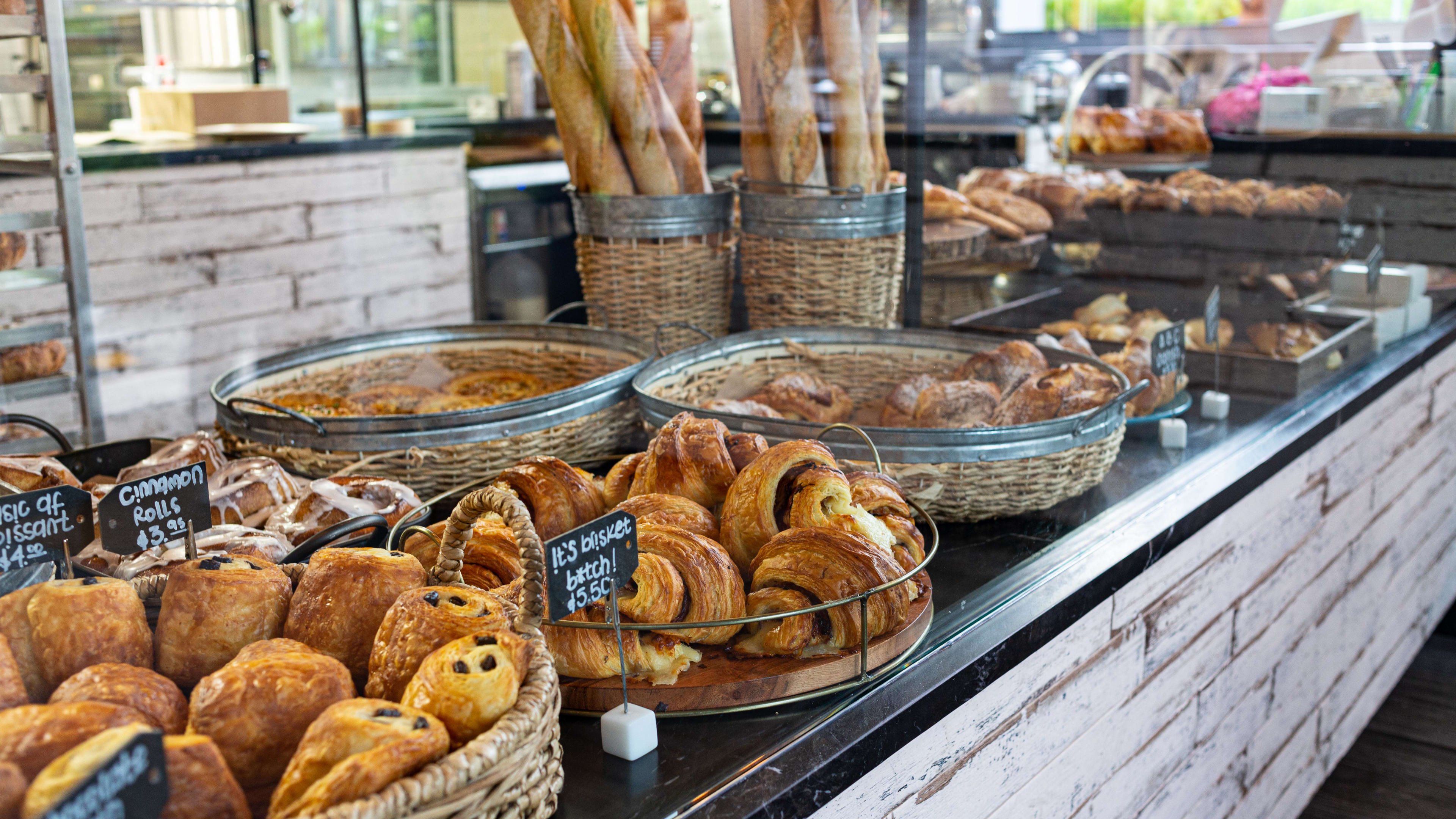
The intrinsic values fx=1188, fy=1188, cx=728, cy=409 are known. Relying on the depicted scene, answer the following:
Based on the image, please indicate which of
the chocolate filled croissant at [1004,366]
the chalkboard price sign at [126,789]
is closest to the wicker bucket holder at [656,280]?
the chocolate filled croissant at [1004,366]

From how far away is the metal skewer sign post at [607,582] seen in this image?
2.86 ft

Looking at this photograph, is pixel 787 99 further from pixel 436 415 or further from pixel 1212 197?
pixel 1212 197

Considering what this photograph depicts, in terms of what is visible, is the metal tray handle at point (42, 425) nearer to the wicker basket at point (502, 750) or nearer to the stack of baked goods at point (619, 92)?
the wicker basket at point (502, 750)

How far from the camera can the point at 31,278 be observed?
208cm

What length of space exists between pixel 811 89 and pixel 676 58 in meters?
0.25

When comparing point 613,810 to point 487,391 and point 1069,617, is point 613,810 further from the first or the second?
point 487,391

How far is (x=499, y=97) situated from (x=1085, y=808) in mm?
4740

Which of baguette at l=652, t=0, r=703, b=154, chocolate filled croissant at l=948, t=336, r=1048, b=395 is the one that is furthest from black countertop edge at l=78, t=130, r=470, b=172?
chocolate filled croissant at l=948, t=336, r=1048, b=395

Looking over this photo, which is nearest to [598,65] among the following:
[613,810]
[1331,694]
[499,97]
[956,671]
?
[956,671]

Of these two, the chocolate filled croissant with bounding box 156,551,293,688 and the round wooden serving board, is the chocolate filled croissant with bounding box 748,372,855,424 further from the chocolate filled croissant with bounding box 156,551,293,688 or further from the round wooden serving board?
the chocolate filled croissant with bounding box 156,551,293,688

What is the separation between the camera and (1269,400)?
6.77 feet

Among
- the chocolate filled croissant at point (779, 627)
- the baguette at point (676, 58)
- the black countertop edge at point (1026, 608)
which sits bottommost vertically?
the black countertop edge at point (1026, 608)

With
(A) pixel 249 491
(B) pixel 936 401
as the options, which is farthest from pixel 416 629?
(B) pixel 936 401

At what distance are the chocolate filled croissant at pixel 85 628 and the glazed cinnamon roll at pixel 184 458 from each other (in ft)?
1.71
